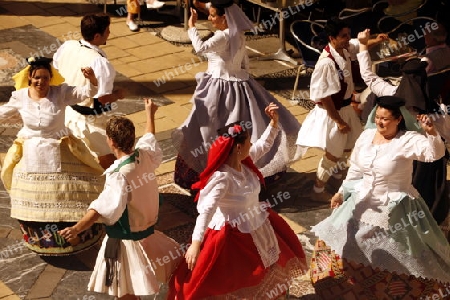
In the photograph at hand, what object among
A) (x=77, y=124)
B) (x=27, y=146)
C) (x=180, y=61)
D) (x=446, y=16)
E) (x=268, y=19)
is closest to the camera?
(x=27, y=146)

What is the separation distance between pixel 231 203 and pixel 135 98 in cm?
477

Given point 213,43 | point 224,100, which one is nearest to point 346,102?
point 224,100

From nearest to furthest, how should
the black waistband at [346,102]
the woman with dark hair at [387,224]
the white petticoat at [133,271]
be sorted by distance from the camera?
the white petticoat at [133,271], the woman with dark hair at [387,224], the black waistband at [346,102]

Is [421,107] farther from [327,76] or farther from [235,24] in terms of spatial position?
[235,24]

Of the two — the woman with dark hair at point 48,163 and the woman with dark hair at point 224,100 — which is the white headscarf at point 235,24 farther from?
the woman with dark hair at point 48,163

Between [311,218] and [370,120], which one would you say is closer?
[370,120]

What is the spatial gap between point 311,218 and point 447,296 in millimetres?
1806

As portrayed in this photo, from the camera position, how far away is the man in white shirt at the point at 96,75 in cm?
859

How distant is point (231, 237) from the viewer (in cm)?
718

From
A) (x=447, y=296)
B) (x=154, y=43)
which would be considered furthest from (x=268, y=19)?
(x=447, y=296)

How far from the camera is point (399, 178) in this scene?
751 centimetres

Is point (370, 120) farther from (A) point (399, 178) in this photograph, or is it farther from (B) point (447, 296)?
(B) point (447, 296)

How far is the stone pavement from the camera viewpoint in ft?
27.8

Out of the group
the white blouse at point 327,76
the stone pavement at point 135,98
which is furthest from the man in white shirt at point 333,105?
the stone pavement at point 135,98
